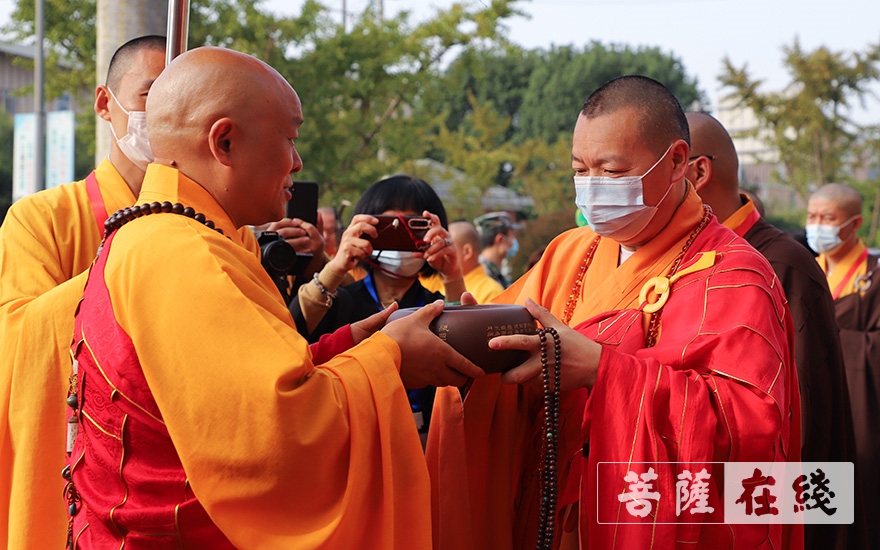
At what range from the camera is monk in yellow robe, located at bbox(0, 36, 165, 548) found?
2807mm

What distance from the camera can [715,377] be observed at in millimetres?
2514

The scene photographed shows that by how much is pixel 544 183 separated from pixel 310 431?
923 inches

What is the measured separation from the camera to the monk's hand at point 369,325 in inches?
106

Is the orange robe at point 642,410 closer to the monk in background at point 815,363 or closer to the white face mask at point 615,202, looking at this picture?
the white face mask at point 615,202

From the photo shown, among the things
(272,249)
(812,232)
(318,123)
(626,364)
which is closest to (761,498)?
(626,364)

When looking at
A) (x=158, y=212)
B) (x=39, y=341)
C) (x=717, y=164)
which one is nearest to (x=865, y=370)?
(x=717, y=164)

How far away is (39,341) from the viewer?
2.86 metres

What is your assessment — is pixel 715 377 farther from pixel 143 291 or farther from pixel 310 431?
pixel 143 291

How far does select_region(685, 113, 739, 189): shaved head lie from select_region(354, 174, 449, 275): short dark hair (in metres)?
1.22

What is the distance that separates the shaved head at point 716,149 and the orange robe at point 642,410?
1.25 m

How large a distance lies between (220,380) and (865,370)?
5.49m

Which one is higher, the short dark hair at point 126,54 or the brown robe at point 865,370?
the short dark hair at point 126,54

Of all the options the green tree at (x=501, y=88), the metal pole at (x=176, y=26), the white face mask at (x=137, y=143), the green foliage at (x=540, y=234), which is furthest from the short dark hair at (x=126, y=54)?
the green tree at (x=501, y=88)

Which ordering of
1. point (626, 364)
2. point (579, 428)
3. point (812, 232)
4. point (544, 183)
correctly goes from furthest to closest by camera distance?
point (544, 183) < point (812, 232) < point (579, 428) < point (626, 364)
